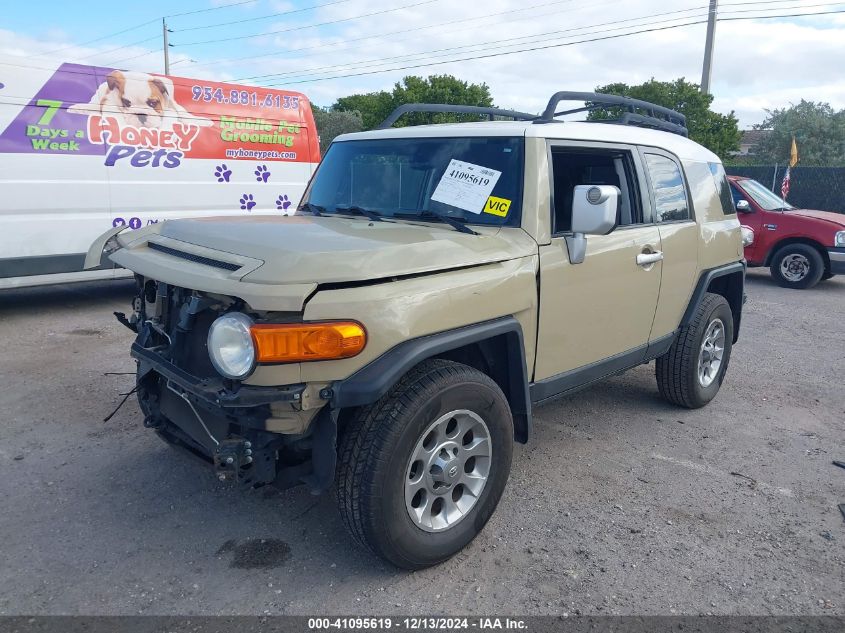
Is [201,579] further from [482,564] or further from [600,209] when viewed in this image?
[600,209]

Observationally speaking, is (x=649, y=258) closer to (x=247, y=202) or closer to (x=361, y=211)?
(x=361, y=211)

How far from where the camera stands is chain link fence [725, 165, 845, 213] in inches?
754

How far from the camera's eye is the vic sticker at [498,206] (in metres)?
3.39

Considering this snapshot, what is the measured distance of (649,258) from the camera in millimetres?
4055

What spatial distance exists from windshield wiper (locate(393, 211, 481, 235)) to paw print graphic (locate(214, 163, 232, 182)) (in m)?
5.55

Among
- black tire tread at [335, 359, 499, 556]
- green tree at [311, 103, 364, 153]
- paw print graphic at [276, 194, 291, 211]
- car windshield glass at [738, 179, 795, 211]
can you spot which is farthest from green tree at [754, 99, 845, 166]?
black tire tread at [335, 359, 499, 556]

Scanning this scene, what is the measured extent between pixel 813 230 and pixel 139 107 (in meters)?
10.0

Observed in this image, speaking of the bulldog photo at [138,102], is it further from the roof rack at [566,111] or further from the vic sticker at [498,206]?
the vic sticker at [498,206]

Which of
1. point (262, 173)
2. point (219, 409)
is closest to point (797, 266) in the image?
point (262, 173)

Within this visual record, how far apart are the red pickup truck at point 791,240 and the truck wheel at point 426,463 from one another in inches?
352

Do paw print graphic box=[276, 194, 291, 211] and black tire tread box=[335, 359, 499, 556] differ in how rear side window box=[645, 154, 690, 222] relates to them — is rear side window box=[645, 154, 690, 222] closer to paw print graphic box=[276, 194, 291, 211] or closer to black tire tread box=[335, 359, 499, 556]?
black tire tread box=[335, 359, 499, 556]

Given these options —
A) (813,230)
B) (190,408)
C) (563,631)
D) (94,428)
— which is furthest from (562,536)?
(813,230)

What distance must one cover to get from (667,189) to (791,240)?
25.7 feet

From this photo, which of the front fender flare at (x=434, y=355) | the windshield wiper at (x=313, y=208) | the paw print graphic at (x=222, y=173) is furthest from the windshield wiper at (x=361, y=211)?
the paw print graphic at (x=222, y=173)
